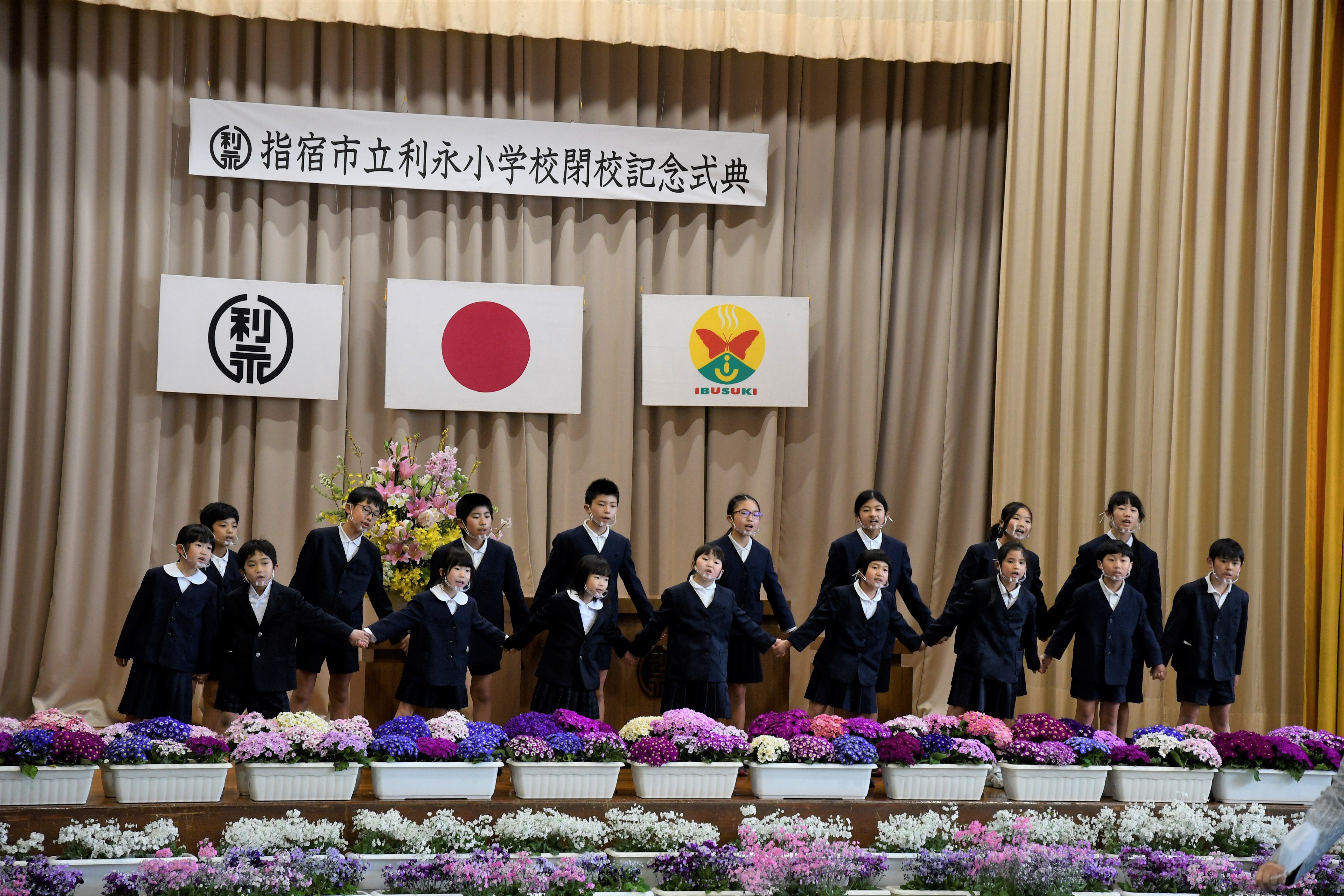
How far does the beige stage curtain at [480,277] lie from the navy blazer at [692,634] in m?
1.92

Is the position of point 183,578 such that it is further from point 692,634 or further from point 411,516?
point 692,634

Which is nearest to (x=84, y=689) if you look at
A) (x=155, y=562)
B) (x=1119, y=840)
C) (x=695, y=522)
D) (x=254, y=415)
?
(x=155, y=562)

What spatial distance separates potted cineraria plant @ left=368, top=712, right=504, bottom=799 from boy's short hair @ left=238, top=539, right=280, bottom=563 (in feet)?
3.90

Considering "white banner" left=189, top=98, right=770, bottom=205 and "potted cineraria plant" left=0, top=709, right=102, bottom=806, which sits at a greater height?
"white banner" left=189, top=98, right=770, bottom=205

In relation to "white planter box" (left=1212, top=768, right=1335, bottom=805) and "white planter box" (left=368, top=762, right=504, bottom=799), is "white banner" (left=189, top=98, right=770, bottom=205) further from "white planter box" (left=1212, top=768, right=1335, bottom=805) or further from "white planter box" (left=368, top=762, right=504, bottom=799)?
"white planter box" (left=1212, top=768, right=1335, bottom=805)

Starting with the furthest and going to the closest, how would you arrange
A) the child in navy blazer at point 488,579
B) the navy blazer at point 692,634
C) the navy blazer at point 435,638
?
1. the child in navy blazer at point 488,579
2. the navy blazer at point 692,634
3. the navy blazer at point 435,638

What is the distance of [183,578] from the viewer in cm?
500

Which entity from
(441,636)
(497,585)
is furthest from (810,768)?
(497,585)

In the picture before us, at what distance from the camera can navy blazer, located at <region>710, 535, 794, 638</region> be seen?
5809 mm

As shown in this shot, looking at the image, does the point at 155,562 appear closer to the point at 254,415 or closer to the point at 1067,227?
the point at 254,415

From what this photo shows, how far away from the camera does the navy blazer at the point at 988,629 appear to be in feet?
17.7

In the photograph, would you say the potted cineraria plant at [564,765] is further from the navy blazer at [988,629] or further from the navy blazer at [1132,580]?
the navy blazer at [1132,580]

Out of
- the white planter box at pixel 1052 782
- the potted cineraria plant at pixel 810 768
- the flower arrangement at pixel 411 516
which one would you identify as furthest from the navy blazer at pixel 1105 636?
the flower arrangement at pixel 411 516

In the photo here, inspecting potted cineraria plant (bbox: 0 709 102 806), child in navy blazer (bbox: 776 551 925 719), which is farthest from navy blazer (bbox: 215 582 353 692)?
child in navy blazer (bbox: 776 551 925 719)
